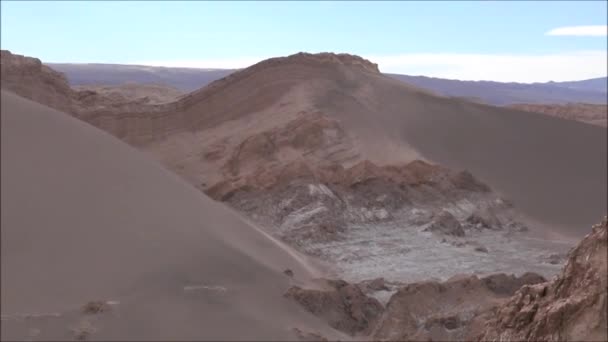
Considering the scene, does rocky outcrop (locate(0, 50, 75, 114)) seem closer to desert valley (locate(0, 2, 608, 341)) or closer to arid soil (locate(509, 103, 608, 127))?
desert valley (locate(0, 2, 608, 341))

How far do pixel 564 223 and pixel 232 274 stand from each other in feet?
29.9

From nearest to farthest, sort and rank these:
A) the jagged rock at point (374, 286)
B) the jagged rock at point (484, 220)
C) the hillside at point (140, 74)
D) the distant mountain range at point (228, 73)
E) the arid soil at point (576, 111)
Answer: the jagged rock at point (374, 286), the jagged rock at point (484, 220), the arid soil at point (576, 111), the hillside at point (140, 74), the distant mountain range at point (228, 73)

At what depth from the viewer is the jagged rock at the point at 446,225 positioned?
37.8ft

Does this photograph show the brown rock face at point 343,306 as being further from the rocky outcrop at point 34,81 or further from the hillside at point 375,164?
the rocky outcrop at point 34,81

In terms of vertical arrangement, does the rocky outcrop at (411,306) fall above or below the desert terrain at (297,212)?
below

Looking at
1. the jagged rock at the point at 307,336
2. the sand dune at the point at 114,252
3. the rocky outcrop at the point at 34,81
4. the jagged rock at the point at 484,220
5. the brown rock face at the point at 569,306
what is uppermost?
the rocky outcrop at the point at 34,81

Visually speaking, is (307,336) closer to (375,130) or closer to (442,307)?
(442,307)

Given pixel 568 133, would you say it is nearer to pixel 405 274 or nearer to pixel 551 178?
pixel 551 178

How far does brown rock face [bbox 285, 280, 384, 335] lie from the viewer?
23.5 ft

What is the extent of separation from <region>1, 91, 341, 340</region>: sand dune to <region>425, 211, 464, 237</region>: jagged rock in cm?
363

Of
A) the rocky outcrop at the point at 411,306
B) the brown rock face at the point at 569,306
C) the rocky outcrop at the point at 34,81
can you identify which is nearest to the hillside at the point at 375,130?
the rocky outcrop at the point at 34,81

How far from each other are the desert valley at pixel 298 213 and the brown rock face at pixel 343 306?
0.02 m

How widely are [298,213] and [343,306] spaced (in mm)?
4174

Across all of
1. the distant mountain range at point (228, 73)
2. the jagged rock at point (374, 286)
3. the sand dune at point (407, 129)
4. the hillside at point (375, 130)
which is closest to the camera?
the jagged rock at point (374, 286)
